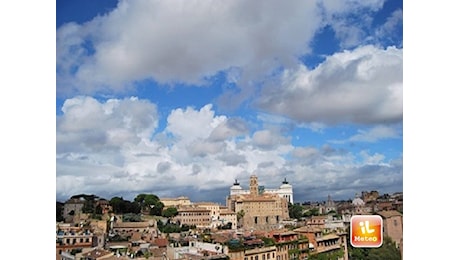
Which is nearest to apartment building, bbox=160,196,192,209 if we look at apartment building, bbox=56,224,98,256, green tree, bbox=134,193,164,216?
green tree, bbox=134,193,164,216

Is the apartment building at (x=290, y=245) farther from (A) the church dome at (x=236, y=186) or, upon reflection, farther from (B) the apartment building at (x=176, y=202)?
(B) the apartment building at (x=176, y=202)

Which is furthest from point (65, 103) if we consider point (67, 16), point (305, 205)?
point (305, 205)

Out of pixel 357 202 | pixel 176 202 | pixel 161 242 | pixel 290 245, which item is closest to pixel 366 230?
pixel 357 202

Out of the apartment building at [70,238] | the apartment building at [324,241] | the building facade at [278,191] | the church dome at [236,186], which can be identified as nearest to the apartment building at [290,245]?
the apartment building at [324,241]

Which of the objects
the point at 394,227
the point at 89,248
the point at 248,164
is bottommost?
the point at 89,248

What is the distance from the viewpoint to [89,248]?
5184mm

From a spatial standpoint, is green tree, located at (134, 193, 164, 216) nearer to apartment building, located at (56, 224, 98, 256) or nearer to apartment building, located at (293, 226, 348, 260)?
apartment building, located at (56, 224, 98, 256)

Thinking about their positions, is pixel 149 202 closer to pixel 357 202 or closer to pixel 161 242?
pixel 161 242

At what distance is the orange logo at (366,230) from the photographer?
3.80 meters

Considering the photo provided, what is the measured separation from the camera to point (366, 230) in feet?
12.5
